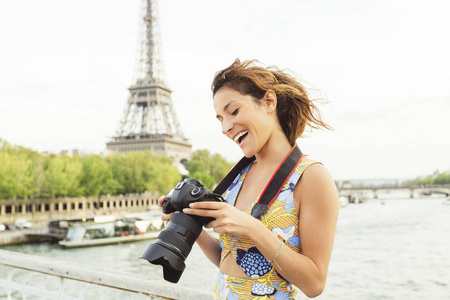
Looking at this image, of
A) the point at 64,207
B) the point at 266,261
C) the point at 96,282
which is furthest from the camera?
the point at 64,207

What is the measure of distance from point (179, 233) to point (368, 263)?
62.2 feet

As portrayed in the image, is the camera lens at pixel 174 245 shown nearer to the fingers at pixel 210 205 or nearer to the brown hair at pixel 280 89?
the fingers at pixel 210 205

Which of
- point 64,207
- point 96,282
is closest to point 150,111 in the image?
point 64,207

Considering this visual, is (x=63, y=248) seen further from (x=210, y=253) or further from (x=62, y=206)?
(x=210, y=253)

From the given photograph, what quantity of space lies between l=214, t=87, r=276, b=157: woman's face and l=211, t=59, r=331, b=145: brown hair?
0.02 metres

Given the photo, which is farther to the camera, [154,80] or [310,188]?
[154,80]

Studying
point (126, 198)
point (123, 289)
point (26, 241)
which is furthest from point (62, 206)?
point (123, 289)

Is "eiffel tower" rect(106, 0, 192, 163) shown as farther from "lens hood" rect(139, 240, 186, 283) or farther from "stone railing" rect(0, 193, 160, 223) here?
"lens hood" rect(139, 240, 186, 283)

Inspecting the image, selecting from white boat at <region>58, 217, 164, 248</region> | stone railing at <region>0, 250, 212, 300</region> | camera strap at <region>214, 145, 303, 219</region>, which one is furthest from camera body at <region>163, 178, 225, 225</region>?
white boat at <region>58, 217, 164, 248</region>

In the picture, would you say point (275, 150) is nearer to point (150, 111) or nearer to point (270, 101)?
point (270, 101)

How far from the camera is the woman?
3.96 ft

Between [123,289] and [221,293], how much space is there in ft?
3.59

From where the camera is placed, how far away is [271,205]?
51.5 inches

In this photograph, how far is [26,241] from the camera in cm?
2416
